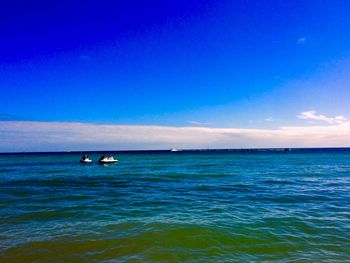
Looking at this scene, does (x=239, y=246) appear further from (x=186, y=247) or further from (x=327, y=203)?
(x=327, y=203)

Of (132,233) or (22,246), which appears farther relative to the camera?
(132,233)

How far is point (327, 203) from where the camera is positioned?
17984 mm

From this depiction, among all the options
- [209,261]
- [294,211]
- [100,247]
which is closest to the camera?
[209,261]

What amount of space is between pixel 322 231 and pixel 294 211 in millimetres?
3742

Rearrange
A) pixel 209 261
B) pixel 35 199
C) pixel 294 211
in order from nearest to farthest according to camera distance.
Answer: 1. pixel 209 261
2. pixel 294 211
3. pixel 35 199

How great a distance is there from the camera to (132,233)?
38.8 feet

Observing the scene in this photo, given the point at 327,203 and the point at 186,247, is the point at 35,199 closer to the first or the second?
the point at 186,247

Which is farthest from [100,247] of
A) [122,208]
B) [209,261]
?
[122,208]

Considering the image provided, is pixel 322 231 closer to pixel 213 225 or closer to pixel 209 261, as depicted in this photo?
pixel 213 225

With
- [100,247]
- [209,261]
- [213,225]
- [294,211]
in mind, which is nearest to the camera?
[209,261]

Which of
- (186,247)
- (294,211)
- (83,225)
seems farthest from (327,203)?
(83,225)

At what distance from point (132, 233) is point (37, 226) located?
4.45 metres

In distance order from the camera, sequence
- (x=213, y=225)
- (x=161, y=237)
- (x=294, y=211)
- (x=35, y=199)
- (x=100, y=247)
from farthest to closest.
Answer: (x=35, y=199) < (x=294, y=211) < (x=213, y=225) < (x=161, y=237) < (x=100, y=247)

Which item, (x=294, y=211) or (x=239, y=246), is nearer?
(x=239, y=246)
